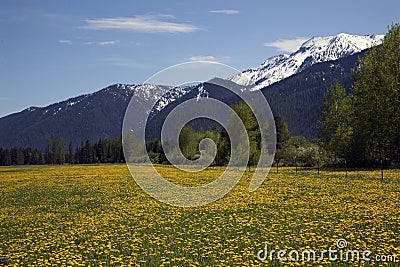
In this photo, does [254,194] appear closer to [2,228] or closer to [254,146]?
[2,228]

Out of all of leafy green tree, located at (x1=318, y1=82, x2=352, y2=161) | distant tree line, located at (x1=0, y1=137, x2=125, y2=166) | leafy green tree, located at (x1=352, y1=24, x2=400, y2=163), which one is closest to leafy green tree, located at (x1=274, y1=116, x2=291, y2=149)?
leafy green tree, located at (x1=318, y1=82, x2=352, y2=161)

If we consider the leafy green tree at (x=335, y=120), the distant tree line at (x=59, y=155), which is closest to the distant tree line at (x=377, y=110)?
the leafy green tree at (x=335, y=120)

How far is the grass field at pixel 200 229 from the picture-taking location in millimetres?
12289

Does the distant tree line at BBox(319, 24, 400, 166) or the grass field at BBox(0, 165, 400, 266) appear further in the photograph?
the distant tree line at BBox(319, 24, 400, 166)

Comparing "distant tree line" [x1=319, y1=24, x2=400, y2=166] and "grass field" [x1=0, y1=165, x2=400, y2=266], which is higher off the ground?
"distant tree line" [x1=319, y1=24, x2=400, y2=166]

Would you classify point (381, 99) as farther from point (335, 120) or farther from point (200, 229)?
point (200, 229)

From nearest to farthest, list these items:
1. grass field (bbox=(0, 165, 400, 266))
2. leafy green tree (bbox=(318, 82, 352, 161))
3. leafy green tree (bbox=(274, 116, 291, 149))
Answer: grass field (bbox=(0, 165, 400, 266))
leafy green tree (bbox=(318, 82, 352, 161))
leafy green tree (bbox=(274, 116, 291, 149))

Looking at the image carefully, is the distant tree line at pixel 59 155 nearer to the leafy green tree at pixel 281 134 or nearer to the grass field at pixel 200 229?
the leafy green tree at pixel 281 134

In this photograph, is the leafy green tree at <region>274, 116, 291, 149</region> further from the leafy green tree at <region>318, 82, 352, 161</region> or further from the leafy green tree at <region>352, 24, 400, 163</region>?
the leafy green tree at <region>352, 24, 400, 163</region>

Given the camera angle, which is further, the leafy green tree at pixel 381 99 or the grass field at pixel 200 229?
the leafy green tree at pixel 381 99

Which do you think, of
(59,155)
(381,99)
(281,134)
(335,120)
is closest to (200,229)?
(381,99)

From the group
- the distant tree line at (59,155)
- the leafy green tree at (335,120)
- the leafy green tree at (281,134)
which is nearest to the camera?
the leafy green tree at (335,120)

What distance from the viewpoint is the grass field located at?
12.3 m

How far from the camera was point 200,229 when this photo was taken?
1617 centimetres
